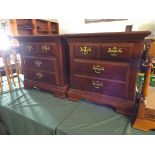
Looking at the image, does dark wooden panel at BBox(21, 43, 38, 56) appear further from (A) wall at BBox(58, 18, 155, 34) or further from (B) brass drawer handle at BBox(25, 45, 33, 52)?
(A) wall at BBox(58, 18, 155, 34)

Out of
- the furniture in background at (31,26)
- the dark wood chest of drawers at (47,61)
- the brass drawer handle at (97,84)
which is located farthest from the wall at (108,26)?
the brass drawer handle at (97,84)

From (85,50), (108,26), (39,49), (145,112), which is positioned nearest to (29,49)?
(39,49)

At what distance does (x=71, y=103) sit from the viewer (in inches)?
35.1

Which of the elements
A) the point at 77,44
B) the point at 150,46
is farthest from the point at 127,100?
the point at 77,44

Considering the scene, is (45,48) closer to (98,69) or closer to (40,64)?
(40,64)

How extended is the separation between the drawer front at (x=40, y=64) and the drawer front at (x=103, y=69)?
198 millimetres

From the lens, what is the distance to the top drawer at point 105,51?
2.27ft

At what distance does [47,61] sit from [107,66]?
1.49ft

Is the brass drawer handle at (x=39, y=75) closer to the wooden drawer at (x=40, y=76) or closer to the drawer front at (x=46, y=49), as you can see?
the wooden drawer at (x=40, y=76)

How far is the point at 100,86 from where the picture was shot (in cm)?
82

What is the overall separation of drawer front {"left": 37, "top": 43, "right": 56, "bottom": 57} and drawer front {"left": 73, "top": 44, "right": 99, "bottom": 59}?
0.55 feet

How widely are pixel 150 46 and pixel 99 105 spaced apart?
0.47 metres

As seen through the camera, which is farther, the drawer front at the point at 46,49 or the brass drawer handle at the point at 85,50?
the drawer front at the point at 46,49
